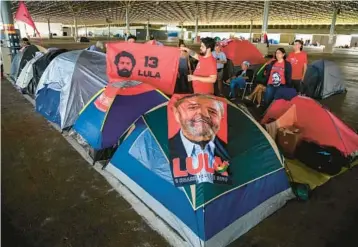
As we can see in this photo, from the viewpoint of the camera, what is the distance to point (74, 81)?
215 inches

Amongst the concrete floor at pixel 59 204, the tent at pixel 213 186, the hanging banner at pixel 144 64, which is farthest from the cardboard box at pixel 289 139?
the concrete floor at pixel 59 204

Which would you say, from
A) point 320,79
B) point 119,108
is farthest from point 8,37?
point 320,79

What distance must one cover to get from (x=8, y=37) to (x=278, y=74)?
10.8m

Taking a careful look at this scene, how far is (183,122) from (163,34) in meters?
55.9

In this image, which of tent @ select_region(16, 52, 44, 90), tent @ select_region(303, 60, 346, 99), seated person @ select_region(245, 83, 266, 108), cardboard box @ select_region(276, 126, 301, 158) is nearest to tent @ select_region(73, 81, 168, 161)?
cardboard box @ select_region(276, 126, 301, 158)

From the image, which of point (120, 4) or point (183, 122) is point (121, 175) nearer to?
point (183, 122)

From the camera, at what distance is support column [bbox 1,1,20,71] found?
11156 mm

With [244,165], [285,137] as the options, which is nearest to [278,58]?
[285,137]

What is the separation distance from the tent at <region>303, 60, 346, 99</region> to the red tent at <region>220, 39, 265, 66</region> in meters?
3.21

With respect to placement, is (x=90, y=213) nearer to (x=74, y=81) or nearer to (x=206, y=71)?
(x=206, y=71)

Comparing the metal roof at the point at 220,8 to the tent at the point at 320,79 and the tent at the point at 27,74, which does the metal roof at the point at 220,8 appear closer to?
the tent at the point at 320,79

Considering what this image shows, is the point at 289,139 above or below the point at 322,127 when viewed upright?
below

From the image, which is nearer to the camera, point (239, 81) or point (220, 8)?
point (239, 81)

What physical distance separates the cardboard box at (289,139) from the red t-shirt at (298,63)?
2095 millimetres
